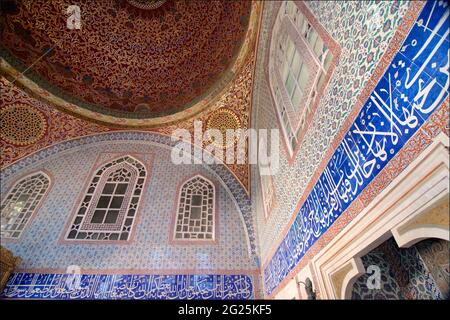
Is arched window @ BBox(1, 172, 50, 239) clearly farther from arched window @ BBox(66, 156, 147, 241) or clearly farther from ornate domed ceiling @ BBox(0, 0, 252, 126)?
ornate domed ceiling @ BBox(0, 0, 252, 126)

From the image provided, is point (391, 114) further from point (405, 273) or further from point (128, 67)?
point (128, 67)

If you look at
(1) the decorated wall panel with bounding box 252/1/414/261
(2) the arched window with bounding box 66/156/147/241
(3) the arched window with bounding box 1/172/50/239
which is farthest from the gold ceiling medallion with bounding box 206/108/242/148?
(3) the arched window with bounding box 1/172/50/239

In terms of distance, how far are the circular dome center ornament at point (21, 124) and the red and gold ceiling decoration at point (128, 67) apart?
35 mm

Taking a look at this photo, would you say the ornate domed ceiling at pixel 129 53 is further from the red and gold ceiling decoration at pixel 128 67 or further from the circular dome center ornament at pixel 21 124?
the circular dome center ornament at pixel 21 124

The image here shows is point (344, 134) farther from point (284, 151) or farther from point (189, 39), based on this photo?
point (189, 39)

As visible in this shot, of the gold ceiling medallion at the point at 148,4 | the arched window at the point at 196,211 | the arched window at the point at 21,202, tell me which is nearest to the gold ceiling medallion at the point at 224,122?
the arched window at the point at 196,211

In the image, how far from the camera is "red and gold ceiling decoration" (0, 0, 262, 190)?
3.51 meters

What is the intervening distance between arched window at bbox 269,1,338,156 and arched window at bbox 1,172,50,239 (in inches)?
144

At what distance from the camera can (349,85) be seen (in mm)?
1267

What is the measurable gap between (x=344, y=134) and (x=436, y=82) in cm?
52

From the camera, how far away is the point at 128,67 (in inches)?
164

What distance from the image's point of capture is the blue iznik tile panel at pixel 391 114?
80 centimetres

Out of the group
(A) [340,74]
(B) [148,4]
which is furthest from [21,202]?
(A) [340,74]
